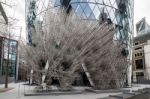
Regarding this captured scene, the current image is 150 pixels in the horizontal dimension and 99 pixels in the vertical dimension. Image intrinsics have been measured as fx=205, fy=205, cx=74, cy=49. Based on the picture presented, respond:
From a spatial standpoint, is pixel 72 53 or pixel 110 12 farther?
pixel 110 12

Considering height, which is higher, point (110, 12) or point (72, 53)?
point (110, 12)

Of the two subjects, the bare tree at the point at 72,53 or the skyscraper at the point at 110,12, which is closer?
the bare tree at the point at 72,53

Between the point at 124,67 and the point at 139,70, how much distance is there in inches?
1938

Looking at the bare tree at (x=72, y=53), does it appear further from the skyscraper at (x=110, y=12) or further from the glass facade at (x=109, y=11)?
the glass facade at (x=109, y=11)

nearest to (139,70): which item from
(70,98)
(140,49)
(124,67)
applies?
(140,49)

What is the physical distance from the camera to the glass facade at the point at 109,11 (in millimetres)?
34406

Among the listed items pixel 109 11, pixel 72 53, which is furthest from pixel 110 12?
pixel 72 53

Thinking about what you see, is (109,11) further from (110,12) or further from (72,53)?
(72,53)

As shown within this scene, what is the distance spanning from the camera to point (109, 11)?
122 ft

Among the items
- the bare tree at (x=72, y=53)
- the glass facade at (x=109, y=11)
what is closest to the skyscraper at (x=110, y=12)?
the glass facade at (x=109, y=11)

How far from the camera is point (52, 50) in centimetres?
2002

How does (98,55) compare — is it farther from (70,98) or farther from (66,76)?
(70,98)

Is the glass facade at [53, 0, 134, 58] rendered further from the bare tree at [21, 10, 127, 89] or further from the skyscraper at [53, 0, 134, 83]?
the bare tree at [21, 10, 127, 89]

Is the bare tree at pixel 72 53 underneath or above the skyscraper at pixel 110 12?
underneath
